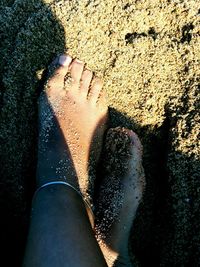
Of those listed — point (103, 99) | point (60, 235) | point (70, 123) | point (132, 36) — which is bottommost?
point (60, 235)

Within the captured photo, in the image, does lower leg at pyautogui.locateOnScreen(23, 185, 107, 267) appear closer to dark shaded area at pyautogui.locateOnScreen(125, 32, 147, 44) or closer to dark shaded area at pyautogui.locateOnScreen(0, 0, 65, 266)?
dark shaded area at pyautogui.locateOnScreen(0, 0, 65, 266)

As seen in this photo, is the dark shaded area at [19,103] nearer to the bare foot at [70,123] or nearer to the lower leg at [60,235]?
the bare foot at [70,123]

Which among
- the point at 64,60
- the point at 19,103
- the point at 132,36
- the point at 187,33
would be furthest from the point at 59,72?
the point at 187,33

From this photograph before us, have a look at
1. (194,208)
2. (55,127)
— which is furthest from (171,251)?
(55,127)

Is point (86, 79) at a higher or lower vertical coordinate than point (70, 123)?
higher

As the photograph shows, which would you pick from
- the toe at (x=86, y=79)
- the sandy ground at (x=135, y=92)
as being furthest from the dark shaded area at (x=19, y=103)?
the toe at (x=86, y=79)

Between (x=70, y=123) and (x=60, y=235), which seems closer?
(x=60, y=235)

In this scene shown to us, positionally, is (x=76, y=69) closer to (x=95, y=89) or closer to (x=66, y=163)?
(x=95, y=89)

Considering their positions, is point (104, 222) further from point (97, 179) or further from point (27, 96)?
point (27, 96)
